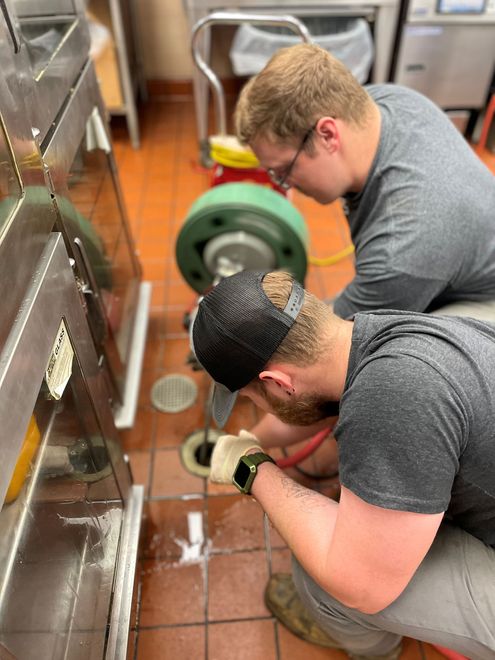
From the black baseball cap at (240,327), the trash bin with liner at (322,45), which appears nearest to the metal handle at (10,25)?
the black baseball cap at (240,327)

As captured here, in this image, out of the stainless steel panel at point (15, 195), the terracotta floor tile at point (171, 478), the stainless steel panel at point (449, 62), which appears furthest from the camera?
the stainless steel panel at point (449, 62)

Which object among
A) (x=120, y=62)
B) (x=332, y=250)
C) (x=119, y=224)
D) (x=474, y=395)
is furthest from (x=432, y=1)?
(x=474, y=395)

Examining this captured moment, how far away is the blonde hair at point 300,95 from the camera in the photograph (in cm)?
131

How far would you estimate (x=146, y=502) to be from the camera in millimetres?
1690

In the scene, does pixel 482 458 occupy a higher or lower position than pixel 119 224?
higher

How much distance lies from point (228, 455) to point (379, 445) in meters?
0.56

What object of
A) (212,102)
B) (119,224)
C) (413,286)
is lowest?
(212,102)

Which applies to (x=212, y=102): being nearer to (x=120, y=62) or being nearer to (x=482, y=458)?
(x=120, y=62)

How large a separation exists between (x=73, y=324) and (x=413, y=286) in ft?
2.72

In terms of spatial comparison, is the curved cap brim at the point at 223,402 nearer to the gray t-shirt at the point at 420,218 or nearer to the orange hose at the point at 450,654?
the gray t-shirt at the point at 420,218

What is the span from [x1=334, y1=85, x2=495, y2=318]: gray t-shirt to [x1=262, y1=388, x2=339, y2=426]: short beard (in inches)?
16.2

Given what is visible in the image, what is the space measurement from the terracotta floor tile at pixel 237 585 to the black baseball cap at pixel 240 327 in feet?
2.60

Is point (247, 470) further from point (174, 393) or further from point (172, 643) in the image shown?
point (174, 393)

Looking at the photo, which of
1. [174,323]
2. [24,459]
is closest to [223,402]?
[24,459]
